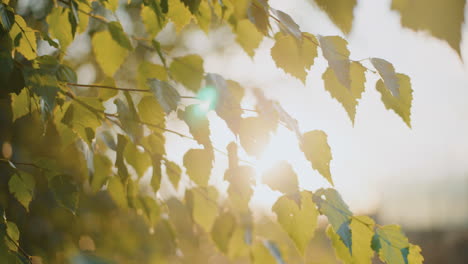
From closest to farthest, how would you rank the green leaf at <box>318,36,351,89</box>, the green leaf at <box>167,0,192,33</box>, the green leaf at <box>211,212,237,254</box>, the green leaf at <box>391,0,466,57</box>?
1. the green leaf at <box>391,0,466,57</box>
2. the green leaf at <box>318,36,351,89</box>
3. the green leaf at <box>167,0,192,33</box>
4. the green leaf at <box>211,212,237,254</box>

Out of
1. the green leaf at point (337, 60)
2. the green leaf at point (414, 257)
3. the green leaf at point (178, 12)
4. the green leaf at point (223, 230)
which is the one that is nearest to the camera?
the green leaf at point (337, 60)

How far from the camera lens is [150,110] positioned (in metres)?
0.91

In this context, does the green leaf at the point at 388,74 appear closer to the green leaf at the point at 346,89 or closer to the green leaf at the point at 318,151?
the green leaf at the point at 346,89

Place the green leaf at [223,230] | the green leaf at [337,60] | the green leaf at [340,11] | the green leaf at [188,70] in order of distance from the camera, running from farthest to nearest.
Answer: the green leaf at [223,230], the green leaf at [188,70], the green leaf at [337,60], the green leaf at [340,11]

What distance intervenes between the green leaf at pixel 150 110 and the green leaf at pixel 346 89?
35cm

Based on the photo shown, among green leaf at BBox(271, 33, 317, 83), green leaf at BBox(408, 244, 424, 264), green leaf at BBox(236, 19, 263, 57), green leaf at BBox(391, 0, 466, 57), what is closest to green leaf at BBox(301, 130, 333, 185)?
green leaf at BBox(271, 33, 317, 83)

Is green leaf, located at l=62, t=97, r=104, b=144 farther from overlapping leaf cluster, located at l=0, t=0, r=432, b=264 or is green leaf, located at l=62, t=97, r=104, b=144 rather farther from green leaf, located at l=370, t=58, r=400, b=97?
green leaf, located at l=370, t=58, r=400, b=97

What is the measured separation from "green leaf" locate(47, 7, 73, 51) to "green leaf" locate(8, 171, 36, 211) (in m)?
0.32

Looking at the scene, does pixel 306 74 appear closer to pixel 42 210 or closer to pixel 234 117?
pixel 234 117

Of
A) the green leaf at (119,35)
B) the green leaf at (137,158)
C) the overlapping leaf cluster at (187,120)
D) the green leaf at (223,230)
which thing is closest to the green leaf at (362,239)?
the overlapping leaf cluster at (187,120)

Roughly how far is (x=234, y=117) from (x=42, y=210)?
124 centimetres

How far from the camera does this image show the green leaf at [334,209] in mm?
760

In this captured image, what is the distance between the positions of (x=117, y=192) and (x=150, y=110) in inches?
14.1

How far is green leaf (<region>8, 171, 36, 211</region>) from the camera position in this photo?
2.93 ft
